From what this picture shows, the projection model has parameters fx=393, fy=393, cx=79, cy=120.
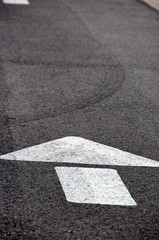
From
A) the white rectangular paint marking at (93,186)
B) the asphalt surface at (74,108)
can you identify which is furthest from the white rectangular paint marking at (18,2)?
the white rectangular paint marking at (93,186)

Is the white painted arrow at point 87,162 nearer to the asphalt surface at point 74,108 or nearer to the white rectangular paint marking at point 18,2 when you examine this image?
Result: the asphalt surface at point 74,108

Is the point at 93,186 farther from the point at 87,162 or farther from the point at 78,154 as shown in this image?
the point at 78,154

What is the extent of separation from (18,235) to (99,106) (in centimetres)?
296

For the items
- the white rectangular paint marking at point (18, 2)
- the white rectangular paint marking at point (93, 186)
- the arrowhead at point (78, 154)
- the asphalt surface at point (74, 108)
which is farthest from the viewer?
the white rectangular paint marking at point (18, 2)

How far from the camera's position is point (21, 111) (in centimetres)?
546

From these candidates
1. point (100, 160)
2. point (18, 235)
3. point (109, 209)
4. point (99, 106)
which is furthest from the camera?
point (99, 106)

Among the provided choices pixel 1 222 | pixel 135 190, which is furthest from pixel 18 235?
pixel 135 190

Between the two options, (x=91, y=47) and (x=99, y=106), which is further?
(x=91, y=47)

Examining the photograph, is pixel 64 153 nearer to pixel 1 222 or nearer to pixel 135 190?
pixel 135 190

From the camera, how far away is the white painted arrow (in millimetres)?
3818

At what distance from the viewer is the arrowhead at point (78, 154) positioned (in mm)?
4391

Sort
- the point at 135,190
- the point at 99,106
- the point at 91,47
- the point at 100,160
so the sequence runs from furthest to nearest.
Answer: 1. the point at 91,47
2. the point at 99,106
3. the point at 100,160
4. the point at 135,190

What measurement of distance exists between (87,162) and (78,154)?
0.20m

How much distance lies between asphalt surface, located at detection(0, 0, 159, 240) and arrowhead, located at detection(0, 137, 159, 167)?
0.11 m
